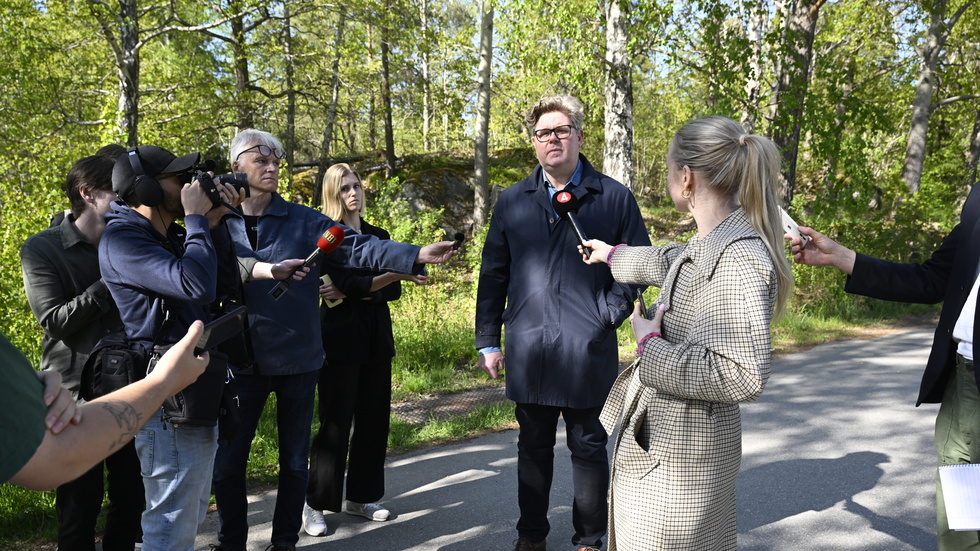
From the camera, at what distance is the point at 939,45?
17.8 metres

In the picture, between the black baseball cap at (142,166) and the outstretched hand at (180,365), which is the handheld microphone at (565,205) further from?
the outstretched hand at (180,365)

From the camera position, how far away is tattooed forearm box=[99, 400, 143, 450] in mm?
1600

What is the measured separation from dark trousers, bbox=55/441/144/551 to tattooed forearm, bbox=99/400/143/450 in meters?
2.03

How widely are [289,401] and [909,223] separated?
39.7 feet

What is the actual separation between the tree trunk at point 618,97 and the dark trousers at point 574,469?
7.15 m

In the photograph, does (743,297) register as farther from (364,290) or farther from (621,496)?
(364,290)

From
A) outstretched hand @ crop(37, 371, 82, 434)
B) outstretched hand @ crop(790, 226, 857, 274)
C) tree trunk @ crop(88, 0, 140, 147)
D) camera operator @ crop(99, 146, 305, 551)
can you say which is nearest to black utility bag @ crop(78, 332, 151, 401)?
camera operator @ crop(99, 146, 305, 551)

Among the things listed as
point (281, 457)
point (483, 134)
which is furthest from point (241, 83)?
point (281, 457)

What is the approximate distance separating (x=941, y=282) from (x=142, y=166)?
3.41m

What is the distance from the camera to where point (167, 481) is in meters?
2.82

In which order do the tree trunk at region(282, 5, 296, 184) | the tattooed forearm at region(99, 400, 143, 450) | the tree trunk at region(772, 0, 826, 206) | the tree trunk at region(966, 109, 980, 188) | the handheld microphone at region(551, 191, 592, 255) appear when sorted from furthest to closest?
the tree trunk at region(966, 109, 980, 188)
the tree trunk at region(282, 5, 296, 184)
the tree trunk at region(772, 0, 826, 206)
the handheld microphone at region(551, 191, 592, 255)
the tattooed forearm at region(99, 400, 143, 450)

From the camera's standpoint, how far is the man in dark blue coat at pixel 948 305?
110 inches

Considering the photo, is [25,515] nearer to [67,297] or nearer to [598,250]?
[67,297]

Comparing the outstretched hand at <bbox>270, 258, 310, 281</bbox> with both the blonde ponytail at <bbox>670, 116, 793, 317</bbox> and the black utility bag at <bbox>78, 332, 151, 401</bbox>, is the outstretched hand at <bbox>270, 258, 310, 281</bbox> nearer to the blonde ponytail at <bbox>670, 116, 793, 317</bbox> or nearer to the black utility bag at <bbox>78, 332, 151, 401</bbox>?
the black utility bag at <bbox>78, 332, 151, 401</bbox>
